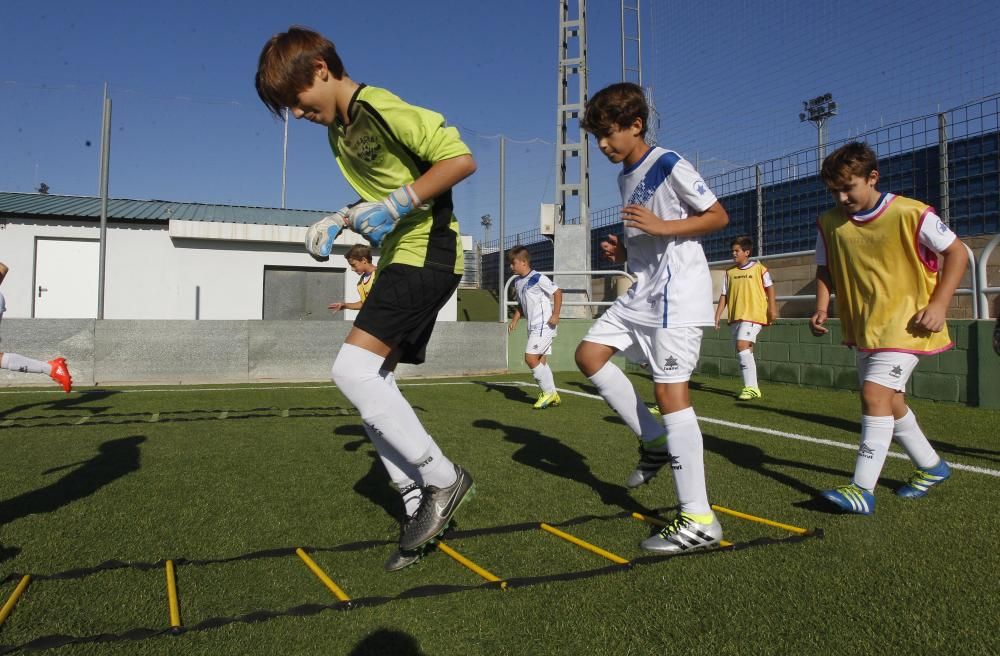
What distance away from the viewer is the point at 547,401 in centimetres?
755

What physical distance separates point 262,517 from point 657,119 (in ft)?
51.5

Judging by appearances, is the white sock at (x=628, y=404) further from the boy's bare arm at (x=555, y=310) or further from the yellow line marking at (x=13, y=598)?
the boy's bare arm at (x=555, y=310)

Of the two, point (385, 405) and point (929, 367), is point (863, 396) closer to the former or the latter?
point (385, 405)

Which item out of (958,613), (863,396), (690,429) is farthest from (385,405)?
(863,396)

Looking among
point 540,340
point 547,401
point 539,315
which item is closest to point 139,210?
point 539,315

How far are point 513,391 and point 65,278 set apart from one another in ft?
39.9

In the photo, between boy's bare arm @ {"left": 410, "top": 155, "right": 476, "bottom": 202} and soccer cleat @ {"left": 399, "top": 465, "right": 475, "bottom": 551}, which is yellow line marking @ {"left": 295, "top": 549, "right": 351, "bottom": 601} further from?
boy's bare arm @ {"left": 410, "top": 155, "right": 476, "bottom": 202}

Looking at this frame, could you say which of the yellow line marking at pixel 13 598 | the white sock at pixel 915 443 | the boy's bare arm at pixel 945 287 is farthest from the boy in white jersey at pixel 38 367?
the boy's bare arm at pixel 945 287

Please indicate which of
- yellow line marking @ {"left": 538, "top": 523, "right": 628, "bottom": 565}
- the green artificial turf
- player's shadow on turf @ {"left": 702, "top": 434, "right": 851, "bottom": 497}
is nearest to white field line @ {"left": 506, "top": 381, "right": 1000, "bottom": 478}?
the green artificial turf

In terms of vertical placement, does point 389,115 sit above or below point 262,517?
above

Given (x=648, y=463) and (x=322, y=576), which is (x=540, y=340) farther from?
(x=322, y=576)

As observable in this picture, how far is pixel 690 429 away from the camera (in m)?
2.81

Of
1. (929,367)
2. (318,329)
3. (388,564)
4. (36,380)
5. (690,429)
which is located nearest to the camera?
(388,564)

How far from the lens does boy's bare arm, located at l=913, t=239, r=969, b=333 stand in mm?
3148
